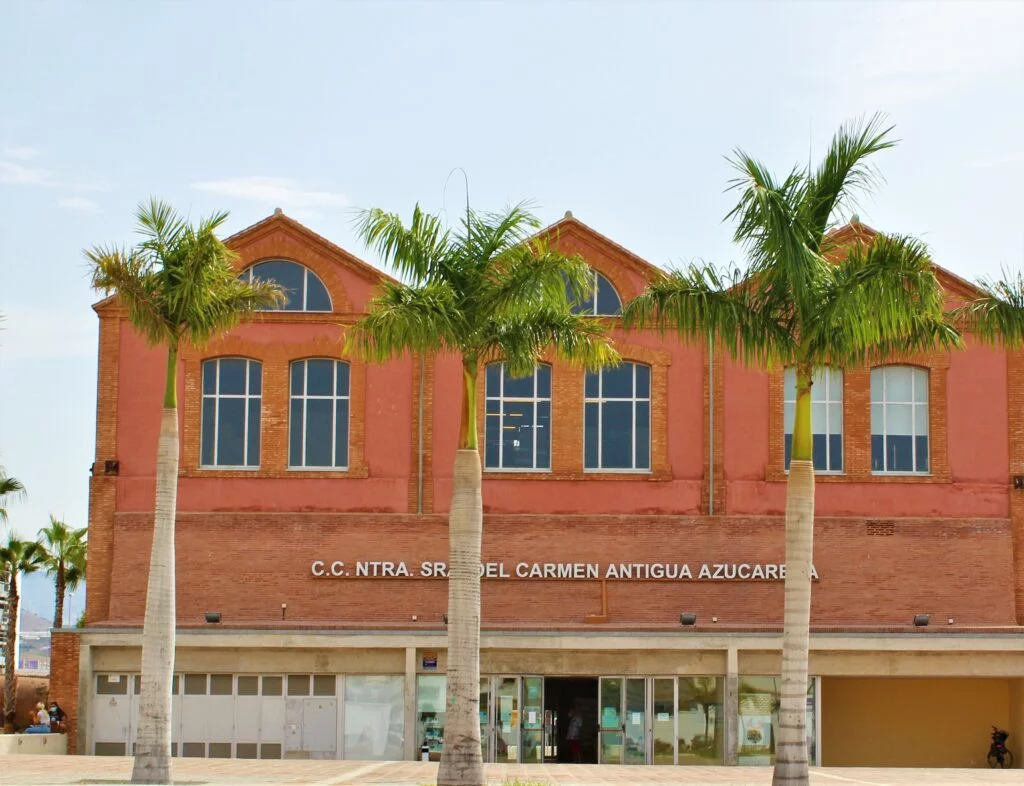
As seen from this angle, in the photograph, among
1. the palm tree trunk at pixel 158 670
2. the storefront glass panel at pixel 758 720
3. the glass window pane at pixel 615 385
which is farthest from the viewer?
the glass window pane at pixel 615 385

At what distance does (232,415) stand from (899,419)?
55.0 ft

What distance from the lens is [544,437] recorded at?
40.8 meters

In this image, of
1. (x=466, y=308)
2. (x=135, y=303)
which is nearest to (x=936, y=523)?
(x=466, y=308)

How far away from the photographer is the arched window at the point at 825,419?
4091 centimetres

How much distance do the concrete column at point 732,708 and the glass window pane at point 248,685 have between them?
11.1 meters

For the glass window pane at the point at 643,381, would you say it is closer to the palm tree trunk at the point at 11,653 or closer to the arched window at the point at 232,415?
the arched window at the point at 232,415

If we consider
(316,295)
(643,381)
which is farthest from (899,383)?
(316,295)

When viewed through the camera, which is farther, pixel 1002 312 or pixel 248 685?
pixel 248 685

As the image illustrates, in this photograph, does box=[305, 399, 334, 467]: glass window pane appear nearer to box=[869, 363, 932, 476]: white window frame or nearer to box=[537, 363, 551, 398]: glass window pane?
box=[537, 363, 551, 398]: glass window pane

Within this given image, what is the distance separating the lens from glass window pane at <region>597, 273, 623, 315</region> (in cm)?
4125

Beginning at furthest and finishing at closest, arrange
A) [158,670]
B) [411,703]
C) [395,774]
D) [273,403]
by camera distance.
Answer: [273,403] < [411,703] < [395,774] < [158,670]

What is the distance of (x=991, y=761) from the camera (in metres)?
39.7

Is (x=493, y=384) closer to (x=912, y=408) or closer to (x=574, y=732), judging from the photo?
(x=574, y=732)

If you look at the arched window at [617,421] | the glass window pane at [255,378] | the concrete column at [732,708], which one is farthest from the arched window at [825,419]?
the glass window pane at [255,378]
